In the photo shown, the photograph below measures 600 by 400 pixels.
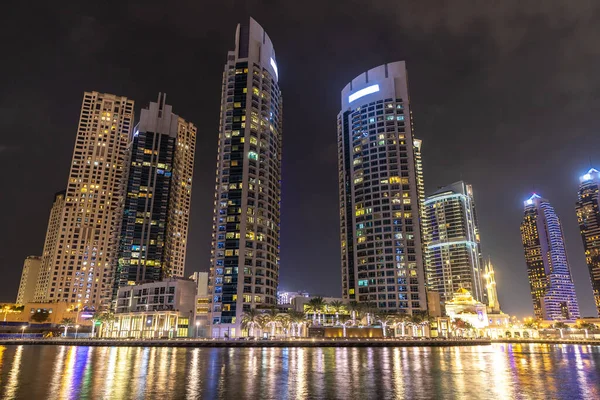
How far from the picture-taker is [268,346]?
134m

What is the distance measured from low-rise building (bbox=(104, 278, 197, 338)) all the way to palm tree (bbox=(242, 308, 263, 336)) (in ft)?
97.3

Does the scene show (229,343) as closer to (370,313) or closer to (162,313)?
(162,313)

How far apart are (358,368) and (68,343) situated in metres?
122

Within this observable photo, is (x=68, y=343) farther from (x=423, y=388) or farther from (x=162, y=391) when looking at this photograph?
(x=423, y=388)

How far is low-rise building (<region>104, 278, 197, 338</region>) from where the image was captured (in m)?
178

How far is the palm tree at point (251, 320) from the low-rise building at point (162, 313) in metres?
29.7

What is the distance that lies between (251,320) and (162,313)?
47.7m

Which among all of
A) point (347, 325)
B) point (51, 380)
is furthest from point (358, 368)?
point (347, 325)

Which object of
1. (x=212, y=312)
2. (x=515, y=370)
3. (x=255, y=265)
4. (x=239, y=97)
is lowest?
(x=515, y=370)

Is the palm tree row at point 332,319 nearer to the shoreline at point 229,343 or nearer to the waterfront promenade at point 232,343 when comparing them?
the waterfront promenade at point 232,343

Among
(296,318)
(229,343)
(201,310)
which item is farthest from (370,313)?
(201,310)

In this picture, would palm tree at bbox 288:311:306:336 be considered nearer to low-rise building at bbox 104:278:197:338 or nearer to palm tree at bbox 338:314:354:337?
palm tree at bbox 338:314:354:337

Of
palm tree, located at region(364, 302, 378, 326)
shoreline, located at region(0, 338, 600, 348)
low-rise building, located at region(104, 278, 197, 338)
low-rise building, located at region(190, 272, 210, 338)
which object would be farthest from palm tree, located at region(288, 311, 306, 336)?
low-rise building, located at region(104, 278, 197, 338)

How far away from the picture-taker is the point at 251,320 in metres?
156
